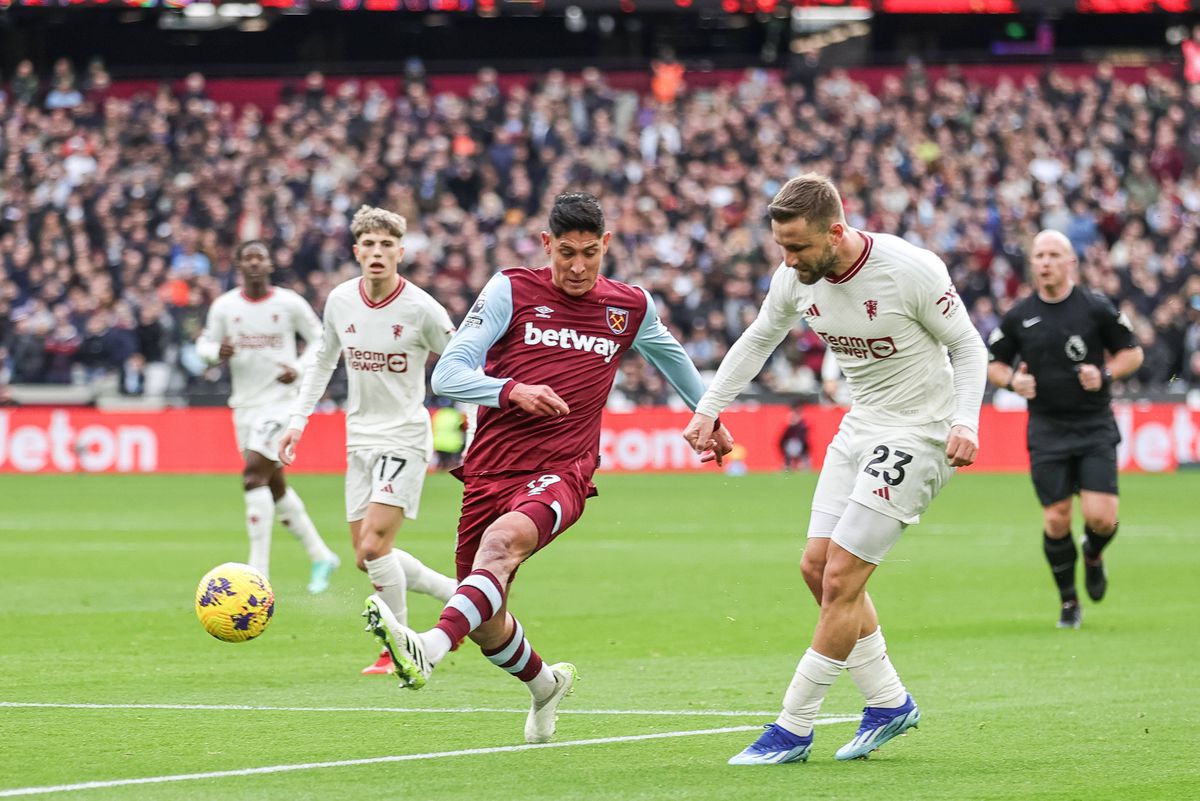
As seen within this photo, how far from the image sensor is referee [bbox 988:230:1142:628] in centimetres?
1309

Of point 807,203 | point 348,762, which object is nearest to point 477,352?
point 807,203

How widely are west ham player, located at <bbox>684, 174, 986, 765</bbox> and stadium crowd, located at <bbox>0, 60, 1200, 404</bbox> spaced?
77.1 feet

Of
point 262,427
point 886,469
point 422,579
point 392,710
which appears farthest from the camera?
point 262,427

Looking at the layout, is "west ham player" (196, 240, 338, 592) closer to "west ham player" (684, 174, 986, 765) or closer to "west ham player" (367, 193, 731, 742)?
"west ham player" (367, 193, 731, 742)

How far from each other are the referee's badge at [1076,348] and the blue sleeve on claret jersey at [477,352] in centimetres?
607

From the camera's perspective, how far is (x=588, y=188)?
3750cm

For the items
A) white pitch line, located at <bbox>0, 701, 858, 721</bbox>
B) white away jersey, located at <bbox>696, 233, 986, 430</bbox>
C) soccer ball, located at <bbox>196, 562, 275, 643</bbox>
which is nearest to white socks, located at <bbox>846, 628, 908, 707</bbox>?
white away jersey, located at <bbox>696, 233, 986, 430</bbox>

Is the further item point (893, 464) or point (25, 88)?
point (25, 88)

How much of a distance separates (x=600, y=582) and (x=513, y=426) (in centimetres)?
858

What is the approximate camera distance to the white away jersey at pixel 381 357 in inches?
450

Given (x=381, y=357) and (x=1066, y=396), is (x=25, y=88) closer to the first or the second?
(x=381, y=357)

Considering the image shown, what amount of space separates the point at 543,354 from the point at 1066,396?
6.08 meters

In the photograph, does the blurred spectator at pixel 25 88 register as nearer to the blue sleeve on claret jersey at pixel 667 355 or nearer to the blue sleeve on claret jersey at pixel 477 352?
the blue sleeve on claret jersey at pixel 667 355

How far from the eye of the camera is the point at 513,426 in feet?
26.7
